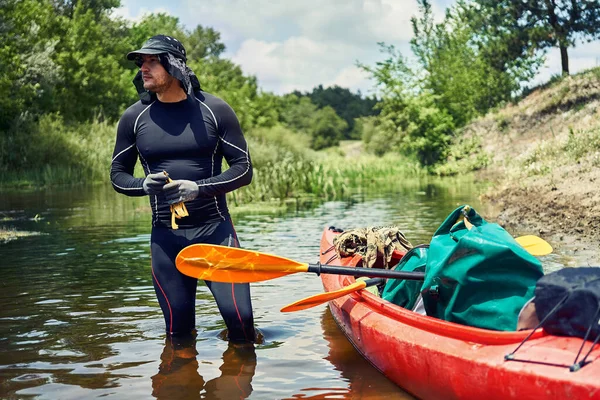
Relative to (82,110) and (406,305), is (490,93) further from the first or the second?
(406,305)

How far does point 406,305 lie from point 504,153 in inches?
1082

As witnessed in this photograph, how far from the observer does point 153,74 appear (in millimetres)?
4855

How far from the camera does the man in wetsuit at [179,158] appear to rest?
4883mm

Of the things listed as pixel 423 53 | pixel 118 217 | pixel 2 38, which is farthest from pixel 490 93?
pixel 118 217

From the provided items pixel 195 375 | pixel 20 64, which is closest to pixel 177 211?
pixel 195 375

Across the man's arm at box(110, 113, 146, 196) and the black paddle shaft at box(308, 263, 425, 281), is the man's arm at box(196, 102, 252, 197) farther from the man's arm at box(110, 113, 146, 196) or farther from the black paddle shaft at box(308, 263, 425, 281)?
the black paddle shaft at box(308, 263, 425, 281)

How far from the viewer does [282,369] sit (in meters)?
5.24

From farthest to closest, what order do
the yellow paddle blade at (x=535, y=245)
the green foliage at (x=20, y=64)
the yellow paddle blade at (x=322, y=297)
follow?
the green foliage at (x=20, y=64) → the yellow paddle blade at (x=535, y=245) → the yellow paddle blade at (x=322, y=297)

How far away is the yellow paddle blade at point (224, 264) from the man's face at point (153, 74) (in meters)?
1.03

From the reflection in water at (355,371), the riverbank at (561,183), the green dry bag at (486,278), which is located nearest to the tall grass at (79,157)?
the riverbank at (561,183)

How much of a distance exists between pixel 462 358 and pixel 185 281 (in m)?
1.95

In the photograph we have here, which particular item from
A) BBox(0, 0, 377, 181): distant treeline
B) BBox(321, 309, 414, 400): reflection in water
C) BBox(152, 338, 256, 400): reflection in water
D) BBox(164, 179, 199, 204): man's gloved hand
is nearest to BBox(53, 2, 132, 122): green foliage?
BBox(0, 0, 377, 181): distant treeline

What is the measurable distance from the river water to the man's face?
6.20 feet

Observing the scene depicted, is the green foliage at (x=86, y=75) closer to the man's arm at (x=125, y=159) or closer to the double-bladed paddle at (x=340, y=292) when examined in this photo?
the man's arm at (x=125, y=159)
